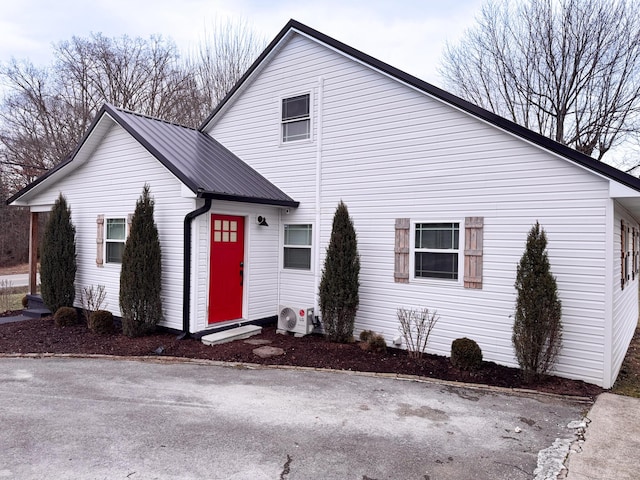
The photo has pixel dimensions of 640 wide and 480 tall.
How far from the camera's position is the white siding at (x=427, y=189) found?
589 cm

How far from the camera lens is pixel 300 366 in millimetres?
6438

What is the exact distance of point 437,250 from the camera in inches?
279

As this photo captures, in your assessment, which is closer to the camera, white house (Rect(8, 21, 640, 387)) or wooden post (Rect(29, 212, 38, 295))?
white house (Rect(8, 21, 640, 387))

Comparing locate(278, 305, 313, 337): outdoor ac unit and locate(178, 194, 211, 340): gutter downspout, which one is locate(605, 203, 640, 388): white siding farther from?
locate(178, 194, 211, 340): gutter downspout

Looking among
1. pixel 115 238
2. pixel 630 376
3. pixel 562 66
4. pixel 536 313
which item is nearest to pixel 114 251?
pixel 115 238

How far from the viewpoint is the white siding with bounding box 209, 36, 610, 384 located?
5.89 meters

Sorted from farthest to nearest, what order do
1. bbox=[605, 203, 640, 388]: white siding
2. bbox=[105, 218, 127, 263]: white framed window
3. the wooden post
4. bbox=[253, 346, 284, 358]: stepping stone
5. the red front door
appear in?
the wooden post < bbox=[105, 218, 127, 263]: white framed window < the red front door < bbox=[253, 346, 284, 358]: stepping stone < bbox=[605, 203, 640, 388]: white siding

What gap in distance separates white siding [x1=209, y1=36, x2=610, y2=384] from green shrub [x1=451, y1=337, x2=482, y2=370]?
18.1 inches

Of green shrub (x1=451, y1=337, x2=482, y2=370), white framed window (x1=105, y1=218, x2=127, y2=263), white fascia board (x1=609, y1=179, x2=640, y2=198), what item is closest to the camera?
white fascia board (x1=609, y1=179, x2=640, y2=198)

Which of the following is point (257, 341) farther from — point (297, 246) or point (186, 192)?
point (186, 192)

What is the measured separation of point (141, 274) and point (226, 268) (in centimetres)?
155

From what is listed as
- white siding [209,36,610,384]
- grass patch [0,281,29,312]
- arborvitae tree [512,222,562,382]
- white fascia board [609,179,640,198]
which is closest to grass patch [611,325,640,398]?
white siding [209,36,610,384]

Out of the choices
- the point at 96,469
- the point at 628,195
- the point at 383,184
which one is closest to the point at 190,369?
the point at 96,469

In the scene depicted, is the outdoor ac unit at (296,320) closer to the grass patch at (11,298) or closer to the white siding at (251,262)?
→ the white siding at (251,262)
